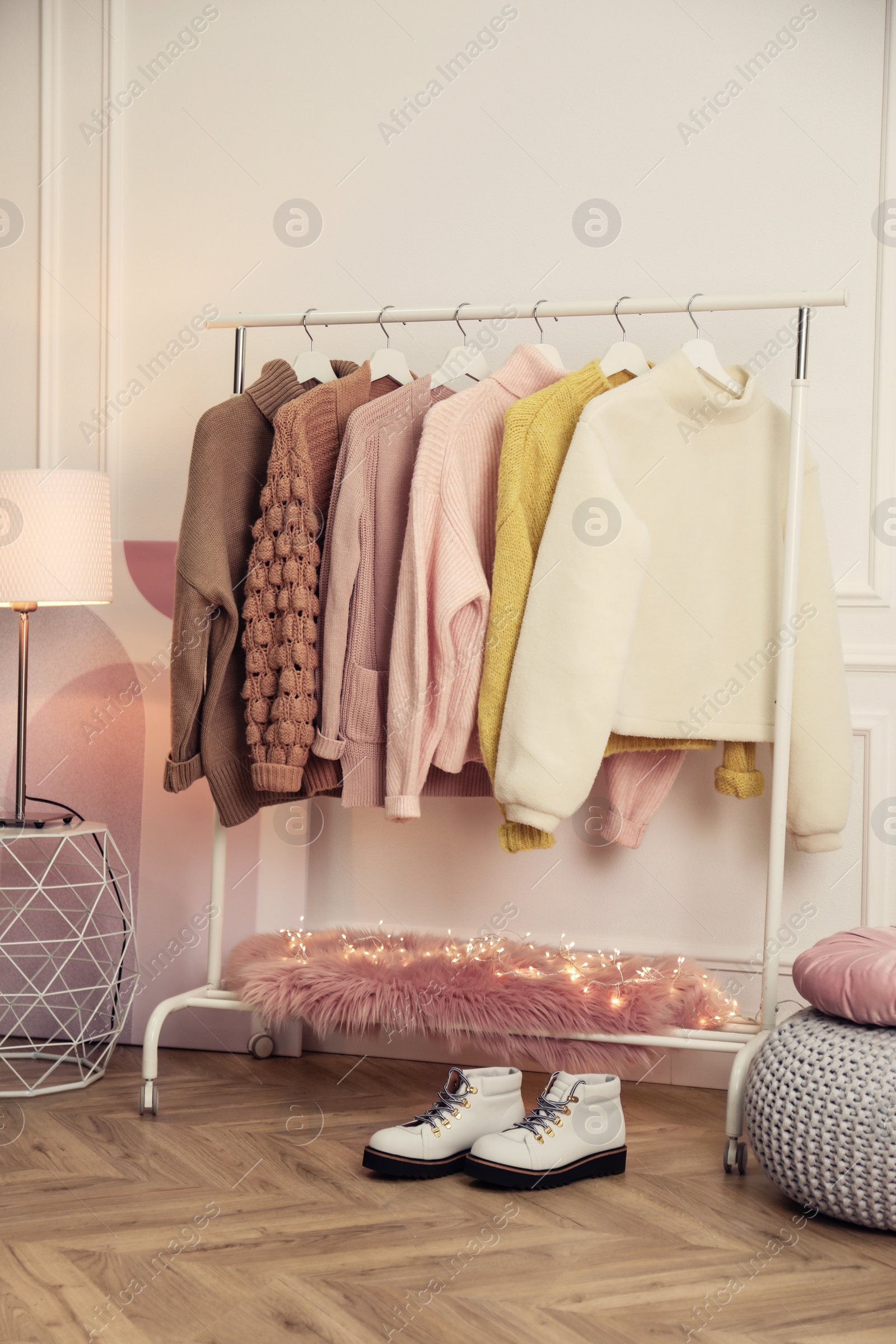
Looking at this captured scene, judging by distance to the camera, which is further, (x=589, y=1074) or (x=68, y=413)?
(x=68, y=413)

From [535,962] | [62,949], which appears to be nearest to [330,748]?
[535,962]

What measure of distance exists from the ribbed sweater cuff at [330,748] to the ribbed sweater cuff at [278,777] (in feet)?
0.15

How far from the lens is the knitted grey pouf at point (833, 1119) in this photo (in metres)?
1.41

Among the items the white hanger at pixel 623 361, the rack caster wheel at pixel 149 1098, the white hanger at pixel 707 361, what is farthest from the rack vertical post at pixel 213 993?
the white hanger at pixel 707 361

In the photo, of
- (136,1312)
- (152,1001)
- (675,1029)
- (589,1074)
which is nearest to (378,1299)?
(136,1312)

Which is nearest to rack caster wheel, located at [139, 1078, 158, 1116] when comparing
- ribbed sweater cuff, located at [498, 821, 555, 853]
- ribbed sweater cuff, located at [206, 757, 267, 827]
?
ribbed sweater cuff, located at [206, 757, 267, 827]

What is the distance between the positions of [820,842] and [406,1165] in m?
0.87

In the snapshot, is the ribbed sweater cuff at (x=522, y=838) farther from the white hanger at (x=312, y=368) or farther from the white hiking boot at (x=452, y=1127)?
the white hanger at (x=312, y=368)

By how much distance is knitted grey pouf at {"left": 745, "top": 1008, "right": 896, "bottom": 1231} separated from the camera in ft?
4.63

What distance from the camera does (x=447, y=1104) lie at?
1647mm

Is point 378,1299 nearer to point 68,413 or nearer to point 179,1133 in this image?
point 179,1133

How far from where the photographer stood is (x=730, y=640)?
184 cm

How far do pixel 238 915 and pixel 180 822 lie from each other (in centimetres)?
23

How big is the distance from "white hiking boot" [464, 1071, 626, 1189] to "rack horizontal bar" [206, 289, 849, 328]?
122 centimetres
